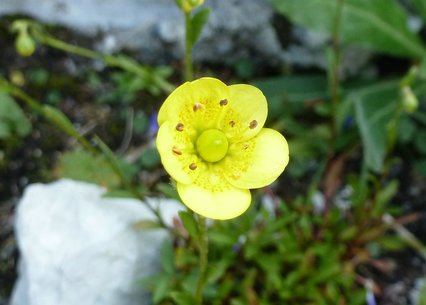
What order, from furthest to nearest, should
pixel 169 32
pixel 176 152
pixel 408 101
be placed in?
pixel 169 32 → pixel 408 101 → pixel 176 152

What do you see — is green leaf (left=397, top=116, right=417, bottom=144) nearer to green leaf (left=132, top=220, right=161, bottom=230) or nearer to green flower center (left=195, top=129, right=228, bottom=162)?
green leaf (left=132, top=220, right=161, bottom=230)

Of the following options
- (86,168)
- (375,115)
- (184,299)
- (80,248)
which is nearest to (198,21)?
(184,299)

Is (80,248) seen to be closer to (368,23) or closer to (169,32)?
(169,32)

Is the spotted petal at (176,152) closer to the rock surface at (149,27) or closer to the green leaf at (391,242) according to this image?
the green leaf at (391,242)

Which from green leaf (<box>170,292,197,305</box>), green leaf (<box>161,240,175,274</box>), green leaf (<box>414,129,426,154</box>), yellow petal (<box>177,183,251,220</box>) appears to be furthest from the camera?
green leaf (<box>414,129,426,154</box>)

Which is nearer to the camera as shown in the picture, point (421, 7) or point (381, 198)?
point (381, 198)

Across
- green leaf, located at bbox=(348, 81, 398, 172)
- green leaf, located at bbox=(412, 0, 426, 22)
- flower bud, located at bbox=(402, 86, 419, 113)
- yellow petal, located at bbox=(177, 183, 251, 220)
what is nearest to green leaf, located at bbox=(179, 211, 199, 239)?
yellow petal, located at bbox=(177, 183, 251, 220)
